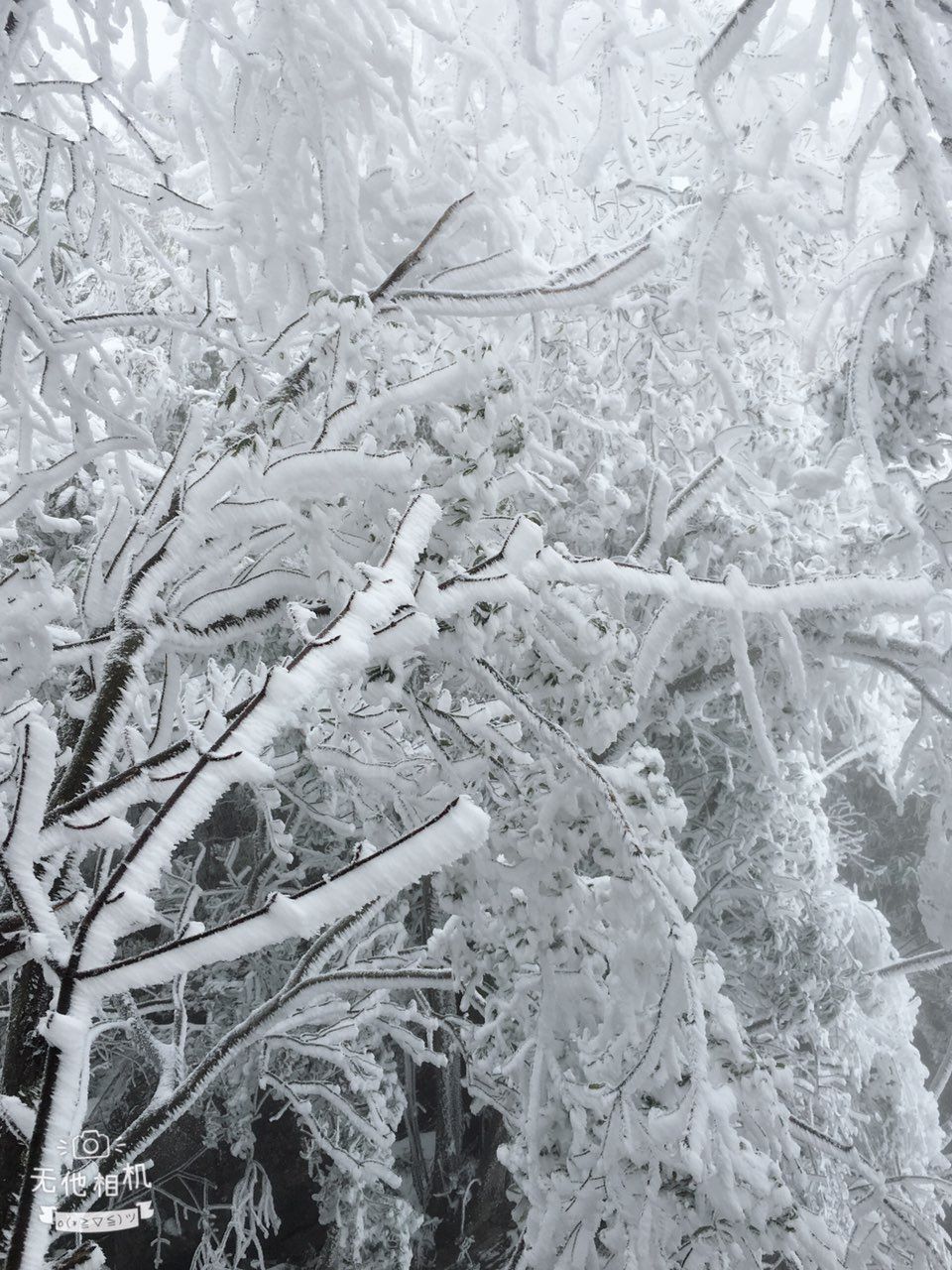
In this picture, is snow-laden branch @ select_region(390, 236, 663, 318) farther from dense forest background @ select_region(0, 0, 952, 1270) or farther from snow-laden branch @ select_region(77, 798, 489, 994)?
snow-laden branch @ select_region(77, 798, 489, 994)

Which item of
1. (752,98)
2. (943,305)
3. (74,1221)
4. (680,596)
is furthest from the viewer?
(752,98)

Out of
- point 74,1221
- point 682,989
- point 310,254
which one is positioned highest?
point 310,254

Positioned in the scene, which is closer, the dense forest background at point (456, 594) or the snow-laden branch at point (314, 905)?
the snow-laden branch at point (314, 905)

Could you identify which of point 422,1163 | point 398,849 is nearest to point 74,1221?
point 398,849

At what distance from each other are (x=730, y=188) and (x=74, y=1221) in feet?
7.52

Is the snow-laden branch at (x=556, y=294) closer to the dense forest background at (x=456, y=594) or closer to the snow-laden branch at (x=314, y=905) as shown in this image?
the dense forest background at (x=456, y=594)

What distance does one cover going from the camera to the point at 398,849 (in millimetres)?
742

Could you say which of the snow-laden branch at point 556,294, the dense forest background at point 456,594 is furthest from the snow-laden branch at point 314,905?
the snow-laden branch at point 556,294

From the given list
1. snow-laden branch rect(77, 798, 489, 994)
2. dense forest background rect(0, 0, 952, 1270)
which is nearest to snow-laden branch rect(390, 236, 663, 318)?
dense forest background rect(0, 0, 952, 1270)

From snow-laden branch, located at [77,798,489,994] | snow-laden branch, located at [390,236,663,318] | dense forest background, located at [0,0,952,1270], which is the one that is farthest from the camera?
snow-laden branch, located at [390,236,663,318]

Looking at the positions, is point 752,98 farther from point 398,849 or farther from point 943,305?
point 398,849

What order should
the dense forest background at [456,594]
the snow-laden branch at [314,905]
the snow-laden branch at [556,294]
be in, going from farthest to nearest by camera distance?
the snow-laden branch at [556,294]
the dense forest background at [456,594]
the snow-laden branch at [314,905]

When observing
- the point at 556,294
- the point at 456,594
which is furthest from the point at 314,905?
the point at 556,294

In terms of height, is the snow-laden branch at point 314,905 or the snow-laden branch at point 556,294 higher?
the snow-laden branch at point 556,294
